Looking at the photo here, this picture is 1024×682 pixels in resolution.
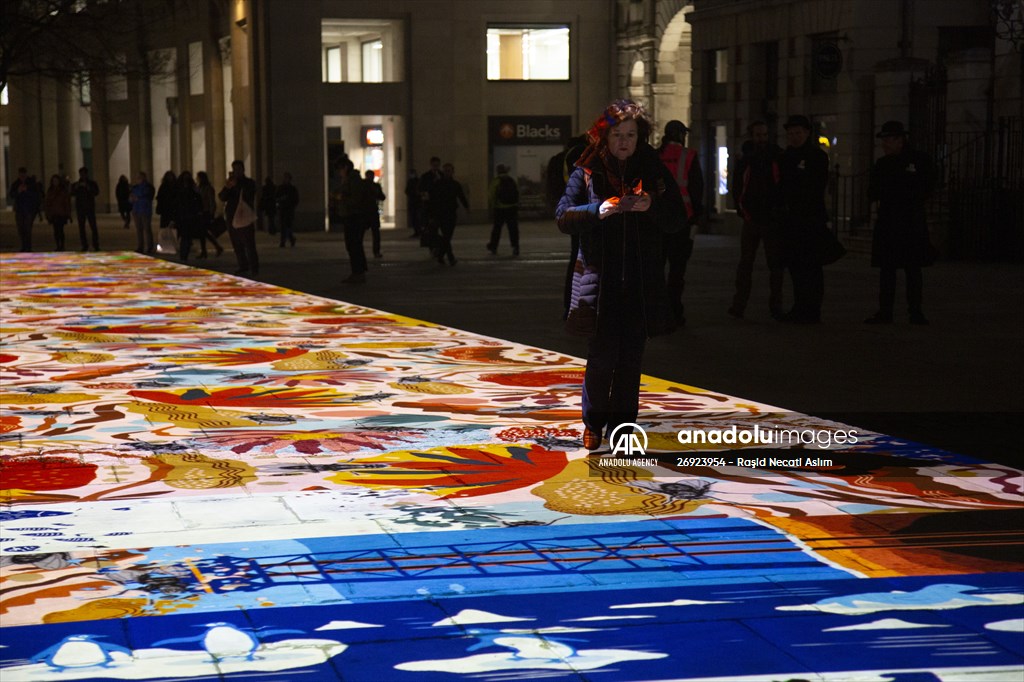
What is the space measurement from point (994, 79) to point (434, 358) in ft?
53.4

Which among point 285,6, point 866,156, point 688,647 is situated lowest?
point 688,647

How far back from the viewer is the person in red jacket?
13.2 meters

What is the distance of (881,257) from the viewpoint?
1452 centimetres

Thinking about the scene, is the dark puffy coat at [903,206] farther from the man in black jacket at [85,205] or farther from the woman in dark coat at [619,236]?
the man in black jacket at [85,205]

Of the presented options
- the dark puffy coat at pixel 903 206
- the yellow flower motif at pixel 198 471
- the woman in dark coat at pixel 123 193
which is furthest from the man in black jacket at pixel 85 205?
the yellow flower motif at pixel 198 471

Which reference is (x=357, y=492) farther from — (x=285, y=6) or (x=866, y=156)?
(x=285, y=6)

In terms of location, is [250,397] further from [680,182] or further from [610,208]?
[680,182]

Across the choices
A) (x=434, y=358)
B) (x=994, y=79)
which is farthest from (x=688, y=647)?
(x=994, y=79)

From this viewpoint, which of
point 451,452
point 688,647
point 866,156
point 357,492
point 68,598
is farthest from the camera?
point 866,156

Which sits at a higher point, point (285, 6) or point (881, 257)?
point (285, 6)

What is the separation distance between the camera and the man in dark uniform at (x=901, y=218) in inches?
563

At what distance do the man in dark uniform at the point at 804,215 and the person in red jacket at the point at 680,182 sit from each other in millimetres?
1080

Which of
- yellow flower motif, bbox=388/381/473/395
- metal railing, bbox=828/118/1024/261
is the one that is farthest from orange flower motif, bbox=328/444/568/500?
metal railing, bbox=828/118/1024/261

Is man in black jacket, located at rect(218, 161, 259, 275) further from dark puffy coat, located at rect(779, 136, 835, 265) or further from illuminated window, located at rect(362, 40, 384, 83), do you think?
illuminated window, located at rect(362, 40, 384, 83)
